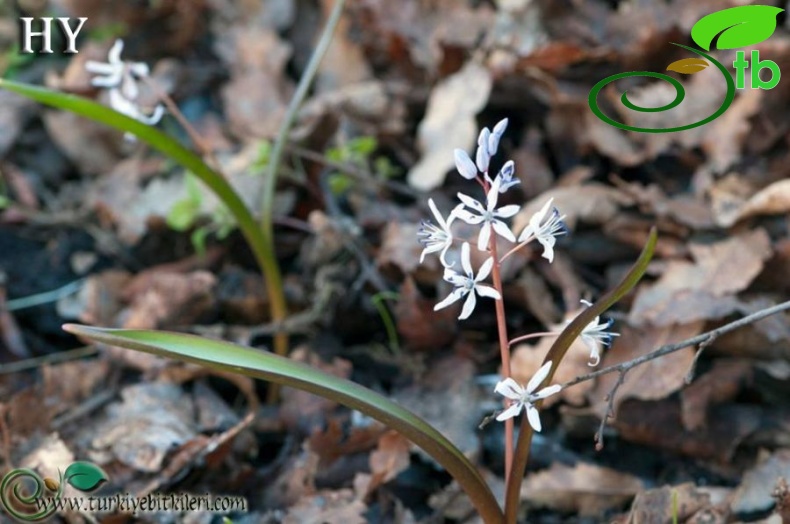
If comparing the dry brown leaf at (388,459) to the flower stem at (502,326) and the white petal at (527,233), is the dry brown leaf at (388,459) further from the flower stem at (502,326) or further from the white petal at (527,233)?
the white petal at (527,233)

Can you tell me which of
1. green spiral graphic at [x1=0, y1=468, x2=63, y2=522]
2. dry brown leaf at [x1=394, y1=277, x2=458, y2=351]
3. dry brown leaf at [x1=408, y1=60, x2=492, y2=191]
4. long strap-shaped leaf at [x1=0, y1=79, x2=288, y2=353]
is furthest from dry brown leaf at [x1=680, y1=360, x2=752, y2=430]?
green spiral graphic at [x1=0, y1=468, x2=63, y2=522]

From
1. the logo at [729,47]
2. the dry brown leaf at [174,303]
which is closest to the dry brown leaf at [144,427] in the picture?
the dry brown leaf at [174,303]

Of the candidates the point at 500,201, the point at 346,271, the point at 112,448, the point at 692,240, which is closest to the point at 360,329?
the point at 346,271

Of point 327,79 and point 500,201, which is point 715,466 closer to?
point 500,201

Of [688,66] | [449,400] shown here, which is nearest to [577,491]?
[449,400]

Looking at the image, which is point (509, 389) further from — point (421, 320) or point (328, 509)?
point (421, 320)

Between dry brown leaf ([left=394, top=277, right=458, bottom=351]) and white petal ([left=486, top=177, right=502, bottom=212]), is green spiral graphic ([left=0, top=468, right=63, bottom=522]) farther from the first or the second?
white petal ([left=486, top=177, right=502, bottom=212])
